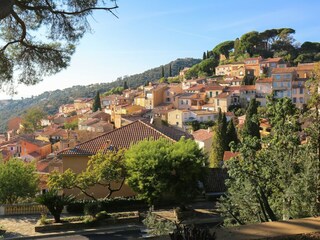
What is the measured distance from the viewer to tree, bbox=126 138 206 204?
54.9 ft

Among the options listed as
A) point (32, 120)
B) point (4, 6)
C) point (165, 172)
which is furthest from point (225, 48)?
point (4, 6)

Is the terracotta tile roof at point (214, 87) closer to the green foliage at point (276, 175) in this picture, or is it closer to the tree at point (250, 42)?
the tree at point (250, 42)

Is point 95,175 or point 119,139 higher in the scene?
point 119,139

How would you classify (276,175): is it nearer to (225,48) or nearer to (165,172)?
(165,172)

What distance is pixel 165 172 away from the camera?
16719 millimetres

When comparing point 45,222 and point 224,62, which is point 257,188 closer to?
point 45,222

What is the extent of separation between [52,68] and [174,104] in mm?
67511

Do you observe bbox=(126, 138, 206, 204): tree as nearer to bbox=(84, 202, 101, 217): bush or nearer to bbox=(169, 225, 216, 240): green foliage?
bbox=(84, 202, 101, 217): bush

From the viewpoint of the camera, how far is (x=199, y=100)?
241ft

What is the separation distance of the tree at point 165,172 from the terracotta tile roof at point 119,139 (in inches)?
151

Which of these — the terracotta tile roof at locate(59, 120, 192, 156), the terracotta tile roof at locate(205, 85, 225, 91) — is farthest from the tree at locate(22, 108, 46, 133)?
the terracotta tile roof at locate(59, 120, 192, 156)

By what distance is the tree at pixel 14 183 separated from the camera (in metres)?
19.8

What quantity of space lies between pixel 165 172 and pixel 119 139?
20.1ft

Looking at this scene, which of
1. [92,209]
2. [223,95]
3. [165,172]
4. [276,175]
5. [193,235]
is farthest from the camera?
[223,95]
